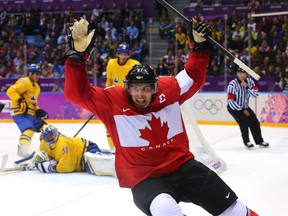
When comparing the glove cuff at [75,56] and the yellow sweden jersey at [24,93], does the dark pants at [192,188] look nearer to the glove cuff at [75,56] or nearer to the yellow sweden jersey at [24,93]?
the glove cuff at [75,56]

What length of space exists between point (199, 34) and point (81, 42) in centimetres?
61

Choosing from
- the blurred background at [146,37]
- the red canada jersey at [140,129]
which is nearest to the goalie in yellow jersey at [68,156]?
the red canada jersey at [140,129]

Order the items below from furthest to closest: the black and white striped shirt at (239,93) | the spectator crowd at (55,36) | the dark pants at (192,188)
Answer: the spectator crowd at (55,36), the black and white striped shirt at (239,93), the dark pants at (192,188)

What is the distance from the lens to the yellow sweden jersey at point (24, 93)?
6.83 metres

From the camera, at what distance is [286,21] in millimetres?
11297

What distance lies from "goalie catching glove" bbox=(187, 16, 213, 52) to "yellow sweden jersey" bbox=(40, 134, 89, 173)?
2.81 meters

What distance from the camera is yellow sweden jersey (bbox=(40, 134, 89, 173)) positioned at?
526 cm

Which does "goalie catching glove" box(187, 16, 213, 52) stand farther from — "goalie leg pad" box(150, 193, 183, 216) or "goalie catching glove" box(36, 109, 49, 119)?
"goalie catching glove" box(36, 109, 49, 119)

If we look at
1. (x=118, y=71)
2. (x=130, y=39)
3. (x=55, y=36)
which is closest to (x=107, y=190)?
(x=118, y=71)

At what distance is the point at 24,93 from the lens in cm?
697

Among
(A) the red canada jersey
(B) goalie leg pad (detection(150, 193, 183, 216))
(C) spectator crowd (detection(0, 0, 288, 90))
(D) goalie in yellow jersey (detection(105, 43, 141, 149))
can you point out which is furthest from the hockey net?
(C) spectator crowd (detection(0, 0, 288, 90))

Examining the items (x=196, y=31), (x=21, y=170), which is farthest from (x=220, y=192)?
(x=21, y=170)

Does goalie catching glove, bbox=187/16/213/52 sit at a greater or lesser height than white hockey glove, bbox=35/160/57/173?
greater

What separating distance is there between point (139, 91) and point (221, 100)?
797cm
